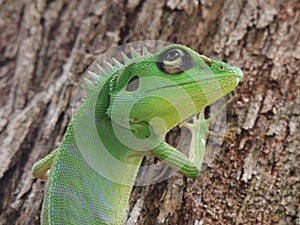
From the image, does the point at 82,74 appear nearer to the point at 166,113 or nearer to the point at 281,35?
the point at 166,113

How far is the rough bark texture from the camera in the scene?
466 cm

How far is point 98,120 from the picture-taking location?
14.3 feet

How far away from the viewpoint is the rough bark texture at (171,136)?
4664 millimetres

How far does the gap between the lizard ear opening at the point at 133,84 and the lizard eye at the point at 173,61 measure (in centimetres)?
25

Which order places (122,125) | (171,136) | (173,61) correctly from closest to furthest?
(173,61) → (122,125) → (171,136)

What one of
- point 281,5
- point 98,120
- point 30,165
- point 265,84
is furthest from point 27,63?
point 281,5

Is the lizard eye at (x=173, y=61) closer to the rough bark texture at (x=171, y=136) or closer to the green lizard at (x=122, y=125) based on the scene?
the green lizard at (x=122, y=125)

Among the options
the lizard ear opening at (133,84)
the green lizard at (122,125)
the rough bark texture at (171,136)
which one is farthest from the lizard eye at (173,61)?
the rough bark texture at (171,136)

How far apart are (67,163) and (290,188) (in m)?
2.35

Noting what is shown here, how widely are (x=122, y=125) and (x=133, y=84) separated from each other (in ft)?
1.42

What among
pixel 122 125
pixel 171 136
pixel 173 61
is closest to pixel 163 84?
pixel 173 61

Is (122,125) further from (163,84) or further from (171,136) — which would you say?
(171,136)

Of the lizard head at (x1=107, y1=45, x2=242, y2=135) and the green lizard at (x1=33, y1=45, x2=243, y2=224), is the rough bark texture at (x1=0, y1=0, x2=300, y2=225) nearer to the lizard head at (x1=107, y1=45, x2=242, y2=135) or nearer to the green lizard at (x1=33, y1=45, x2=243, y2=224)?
the green lizard at (x1=33, y1=45, x2=243, y2=224)

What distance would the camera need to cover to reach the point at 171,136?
540cm
